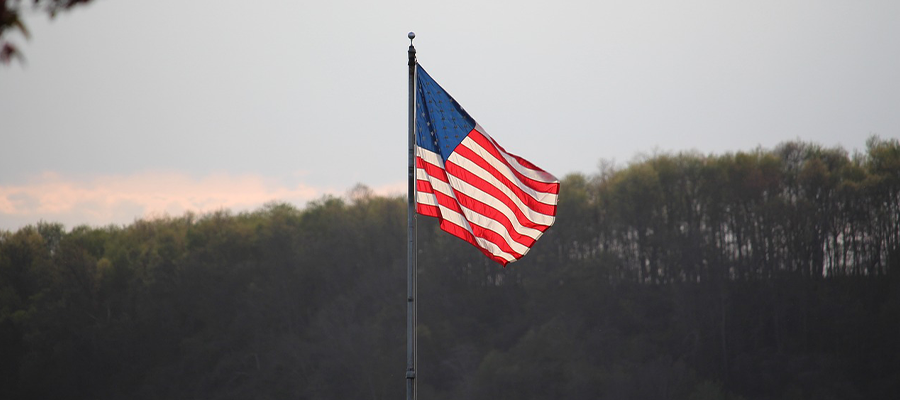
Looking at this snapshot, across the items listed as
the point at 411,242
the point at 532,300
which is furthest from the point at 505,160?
the point at 532,300

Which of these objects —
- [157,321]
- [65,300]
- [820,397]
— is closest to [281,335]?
[157,321]

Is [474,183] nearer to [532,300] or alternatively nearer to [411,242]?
[411,242]

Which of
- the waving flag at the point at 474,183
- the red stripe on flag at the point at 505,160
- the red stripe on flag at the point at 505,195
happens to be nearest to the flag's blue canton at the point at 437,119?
the waving flag at the point at 474,183

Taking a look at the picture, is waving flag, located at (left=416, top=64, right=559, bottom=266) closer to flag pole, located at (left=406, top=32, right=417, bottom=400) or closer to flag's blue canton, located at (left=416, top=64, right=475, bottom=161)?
flag's blue canton, located at (left=416, top=64, right=475, bottom=161)

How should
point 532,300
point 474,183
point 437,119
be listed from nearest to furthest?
point 437,119 → point 474,183 → point 532,300

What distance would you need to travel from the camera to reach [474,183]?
40.3ft

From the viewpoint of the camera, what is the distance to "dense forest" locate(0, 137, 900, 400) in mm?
55219

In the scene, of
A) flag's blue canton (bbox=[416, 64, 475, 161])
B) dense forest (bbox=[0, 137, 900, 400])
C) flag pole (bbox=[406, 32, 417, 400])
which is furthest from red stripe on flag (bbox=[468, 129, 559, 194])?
dense forest (bbox=[0, 137, 900, 400])

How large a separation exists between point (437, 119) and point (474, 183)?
85 centimetres

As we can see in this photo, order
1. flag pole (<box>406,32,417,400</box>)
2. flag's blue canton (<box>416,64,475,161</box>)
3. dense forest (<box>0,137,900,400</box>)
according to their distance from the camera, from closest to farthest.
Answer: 1. flag pole (<box>406,32,417,400</box>)
2. flag's blue canton (<box>416,64,475,161</box>)
3. dense forest (<box>0,137,900,400</box>)

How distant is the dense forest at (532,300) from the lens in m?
55.2

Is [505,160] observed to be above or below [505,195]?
above

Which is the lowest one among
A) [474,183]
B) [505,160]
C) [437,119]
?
[474,183]

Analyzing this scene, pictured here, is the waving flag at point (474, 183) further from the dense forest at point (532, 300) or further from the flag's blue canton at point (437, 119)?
the dense forest at point (532, 300)
